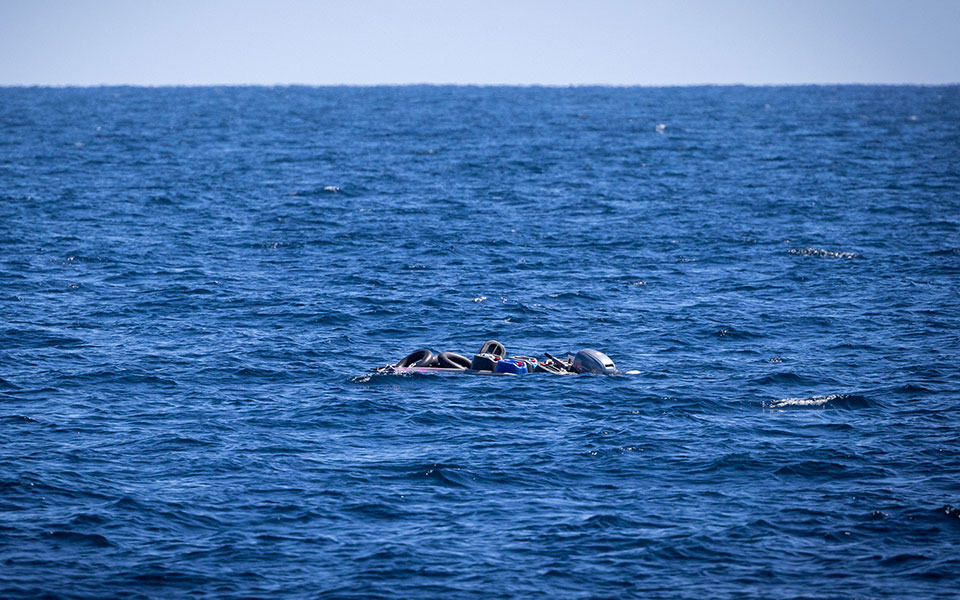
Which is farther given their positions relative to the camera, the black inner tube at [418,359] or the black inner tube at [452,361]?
the black inner tube at [452,361]

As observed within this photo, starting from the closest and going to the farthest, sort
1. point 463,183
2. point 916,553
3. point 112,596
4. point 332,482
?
point 112,596 < point 916,553 < point 332,482 < point 463,183

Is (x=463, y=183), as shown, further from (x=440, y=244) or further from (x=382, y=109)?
(x=382, y=109)

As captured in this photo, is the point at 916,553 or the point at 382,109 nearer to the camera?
the point at 916,553

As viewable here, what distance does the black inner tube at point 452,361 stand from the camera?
34.9 metres

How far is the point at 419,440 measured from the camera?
2844 centimetres

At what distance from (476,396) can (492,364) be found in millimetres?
2502

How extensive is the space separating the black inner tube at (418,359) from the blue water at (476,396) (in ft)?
3.11

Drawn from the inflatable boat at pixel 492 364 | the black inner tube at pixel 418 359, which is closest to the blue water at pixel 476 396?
the inflatable boat at pixel 492 364

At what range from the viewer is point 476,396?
32625 mm

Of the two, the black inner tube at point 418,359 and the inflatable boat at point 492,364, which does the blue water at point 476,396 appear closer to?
the inflatable boat at point 492,364

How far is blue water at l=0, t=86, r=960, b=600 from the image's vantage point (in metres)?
21.3

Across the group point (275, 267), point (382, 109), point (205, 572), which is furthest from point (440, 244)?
point (382, 109)

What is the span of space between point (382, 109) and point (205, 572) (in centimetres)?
17902

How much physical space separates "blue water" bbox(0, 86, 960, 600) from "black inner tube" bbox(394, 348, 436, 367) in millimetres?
949
